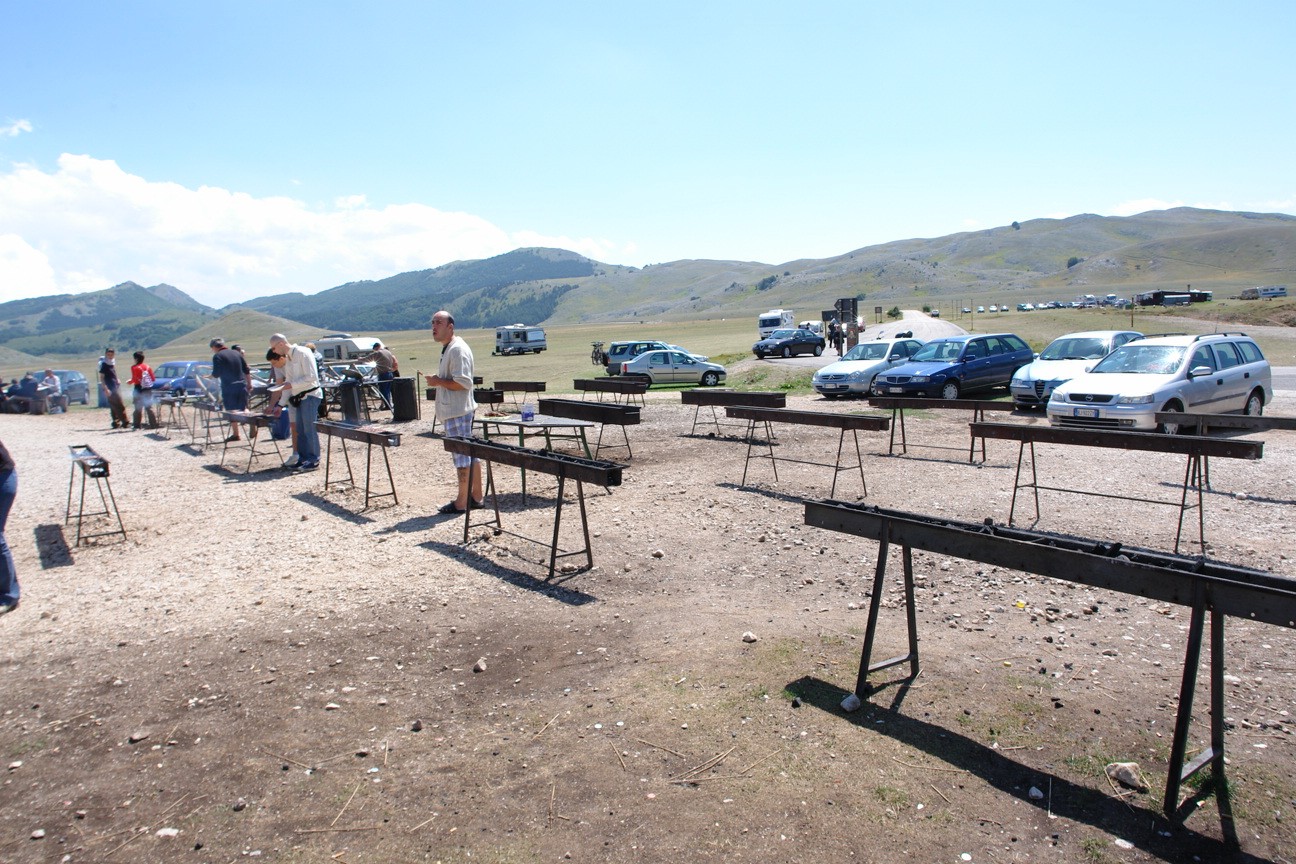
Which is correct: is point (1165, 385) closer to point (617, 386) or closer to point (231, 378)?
point (617, 386)

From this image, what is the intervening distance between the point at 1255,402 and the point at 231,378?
18262 mm

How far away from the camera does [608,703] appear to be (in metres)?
4.22

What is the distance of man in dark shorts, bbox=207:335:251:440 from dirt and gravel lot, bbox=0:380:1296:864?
7752 millimetres

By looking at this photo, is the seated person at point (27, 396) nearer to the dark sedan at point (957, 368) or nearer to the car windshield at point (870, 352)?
the car windshield at point (870, 352)

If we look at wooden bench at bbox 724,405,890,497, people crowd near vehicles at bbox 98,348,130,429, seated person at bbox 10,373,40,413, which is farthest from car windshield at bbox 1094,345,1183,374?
seated person at bbox 10,373,40,413

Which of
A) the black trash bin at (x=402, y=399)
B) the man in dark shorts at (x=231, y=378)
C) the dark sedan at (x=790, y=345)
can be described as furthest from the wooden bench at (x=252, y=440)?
the dark sedan at (x=790, y=345)

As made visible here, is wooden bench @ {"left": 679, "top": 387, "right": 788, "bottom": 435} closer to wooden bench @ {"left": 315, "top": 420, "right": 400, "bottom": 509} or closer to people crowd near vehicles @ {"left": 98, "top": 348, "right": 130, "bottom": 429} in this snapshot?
wooden bench @ {"left": 315, "top": 420, "right": 400, "bottom": 509}

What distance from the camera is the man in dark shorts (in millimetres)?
15203

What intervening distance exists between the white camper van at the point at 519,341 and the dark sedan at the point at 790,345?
24.0m

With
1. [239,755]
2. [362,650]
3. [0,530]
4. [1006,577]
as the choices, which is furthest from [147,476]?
[1006,577]

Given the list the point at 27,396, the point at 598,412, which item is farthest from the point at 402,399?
the point at 27,396

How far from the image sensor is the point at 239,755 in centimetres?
389

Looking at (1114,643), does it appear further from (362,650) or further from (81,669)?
(81,669)

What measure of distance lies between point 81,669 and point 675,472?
695 centimetres
